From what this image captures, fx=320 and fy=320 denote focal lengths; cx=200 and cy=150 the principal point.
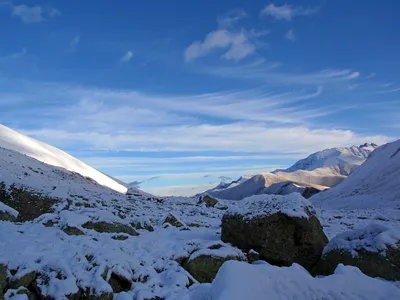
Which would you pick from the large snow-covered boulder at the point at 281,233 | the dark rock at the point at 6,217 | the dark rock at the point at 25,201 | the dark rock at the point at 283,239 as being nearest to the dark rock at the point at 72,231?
the dark rock at the point at 6,217

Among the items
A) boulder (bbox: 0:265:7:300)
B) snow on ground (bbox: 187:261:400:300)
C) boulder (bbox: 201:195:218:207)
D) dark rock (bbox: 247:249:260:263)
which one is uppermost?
snow on ground (bbox: 187:261:400:300)

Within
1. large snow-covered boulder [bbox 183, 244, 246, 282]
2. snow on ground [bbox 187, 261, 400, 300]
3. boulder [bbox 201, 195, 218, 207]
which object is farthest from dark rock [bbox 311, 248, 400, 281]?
boulder [bbox 201, 195, 218, 207]

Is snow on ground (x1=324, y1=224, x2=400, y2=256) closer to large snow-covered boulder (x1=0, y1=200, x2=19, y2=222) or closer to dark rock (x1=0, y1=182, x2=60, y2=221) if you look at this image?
large snow-covered boulder (x1=0, y1=200, x2=19, y2=222)

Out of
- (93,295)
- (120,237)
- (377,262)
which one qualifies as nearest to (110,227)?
(120,237)

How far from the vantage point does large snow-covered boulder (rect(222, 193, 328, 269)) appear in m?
10.6

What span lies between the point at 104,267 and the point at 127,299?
4.14ft

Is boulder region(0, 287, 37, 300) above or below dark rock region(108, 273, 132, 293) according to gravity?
above

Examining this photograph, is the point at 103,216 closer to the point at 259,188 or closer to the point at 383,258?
the point at 383,258

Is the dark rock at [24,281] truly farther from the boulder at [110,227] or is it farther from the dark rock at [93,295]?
the boulder at [110,227]

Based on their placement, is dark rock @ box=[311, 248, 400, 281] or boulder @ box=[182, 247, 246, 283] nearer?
dark rock @ box=[311, 248, 400, 281]

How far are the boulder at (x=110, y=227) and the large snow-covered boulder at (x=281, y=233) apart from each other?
410 cm

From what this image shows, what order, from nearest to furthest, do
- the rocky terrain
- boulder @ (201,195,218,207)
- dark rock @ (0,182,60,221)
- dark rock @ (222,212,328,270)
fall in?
the rocky terrain → dark rock @ (222,212,328,270) → dark rock @ (0,182,60,221) → boulder @ (201,195,218,207)

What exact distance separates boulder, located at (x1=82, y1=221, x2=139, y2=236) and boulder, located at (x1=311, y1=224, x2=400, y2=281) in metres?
7.02

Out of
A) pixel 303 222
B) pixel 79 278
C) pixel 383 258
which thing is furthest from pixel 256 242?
pixel 79 278
